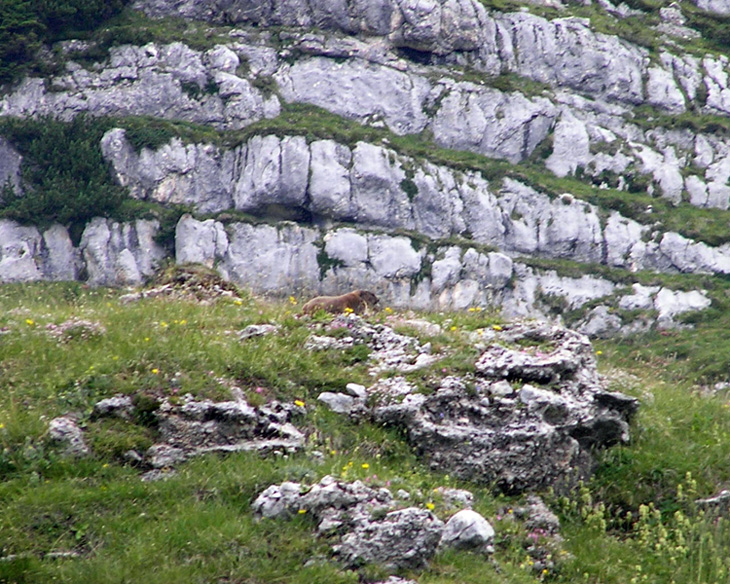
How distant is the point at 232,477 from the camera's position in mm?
7535

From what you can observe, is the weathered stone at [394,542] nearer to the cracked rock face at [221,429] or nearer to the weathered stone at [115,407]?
the cracked rock face at [221,429]

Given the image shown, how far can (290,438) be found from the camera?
8375mm

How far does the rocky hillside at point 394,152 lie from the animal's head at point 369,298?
3162 centimetres

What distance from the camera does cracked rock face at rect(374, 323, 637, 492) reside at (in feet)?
28.7

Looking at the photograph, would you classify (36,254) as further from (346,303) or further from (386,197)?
(346,303)

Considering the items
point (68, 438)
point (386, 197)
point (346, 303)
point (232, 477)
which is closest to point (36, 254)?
point (386, 197)

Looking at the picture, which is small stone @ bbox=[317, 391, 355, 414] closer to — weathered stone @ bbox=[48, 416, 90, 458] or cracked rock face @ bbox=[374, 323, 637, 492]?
cracked rock face @ bbox=[374, 323, 637, 492]

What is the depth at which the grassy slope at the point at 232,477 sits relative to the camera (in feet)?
21.5

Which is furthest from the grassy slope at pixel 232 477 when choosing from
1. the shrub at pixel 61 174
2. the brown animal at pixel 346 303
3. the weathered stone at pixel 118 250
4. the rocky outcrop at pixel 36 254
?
the shrub at pixel 61 174

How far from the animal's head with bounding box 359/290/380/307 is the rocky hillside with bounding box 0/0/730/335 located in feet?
104

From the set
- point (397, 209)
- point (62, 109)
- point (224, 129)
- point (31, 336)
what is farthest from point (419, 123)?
point (31, 336)

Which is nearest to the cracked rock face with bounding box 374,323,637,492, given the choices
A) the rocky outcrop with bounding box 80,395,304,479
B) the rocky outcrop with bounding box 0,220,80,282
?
the rocky outcrop with bounding box 80,395,304,479

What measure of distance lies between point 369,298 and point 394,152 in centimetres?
4627

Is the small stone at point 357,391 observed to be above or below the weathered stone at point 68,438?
below
